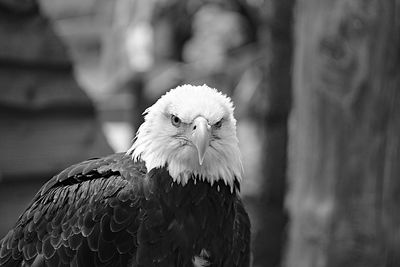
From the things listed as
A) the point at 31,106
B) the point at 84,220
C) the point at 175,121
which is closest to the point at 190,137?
the point at 175,121

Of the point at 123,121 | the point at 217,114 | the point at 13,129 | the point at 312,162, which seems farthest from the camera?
the point at 123,121

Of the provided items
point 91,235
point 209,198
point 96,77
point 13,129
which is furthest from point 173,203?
point 96,77

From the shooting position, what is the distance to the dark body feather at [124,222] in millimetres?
3309

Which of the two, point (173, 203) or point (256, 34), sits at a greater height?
point (256, 34)

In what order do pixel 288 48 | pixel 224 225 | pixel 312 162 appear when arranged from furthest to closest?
pixel 288 48, pixel 312 162, pixel 224 225

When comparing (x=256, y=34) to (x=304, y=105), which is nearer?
(x=304, y=105)

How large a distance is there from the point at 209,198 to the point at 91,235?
606 millimetres

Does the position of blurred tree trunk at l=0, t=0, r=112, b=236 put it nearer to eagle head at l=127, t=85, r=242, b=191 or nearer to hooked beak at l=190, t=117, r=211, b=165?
eagle head at l=127, t=85, r=242, b=191

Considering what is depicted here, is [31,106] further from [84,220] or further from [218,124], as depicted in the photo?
[218,124]

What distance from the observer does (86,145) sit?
18.4ft

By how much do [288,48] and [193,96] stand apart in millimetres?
3029

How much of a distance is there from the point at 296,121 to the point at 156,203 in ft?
5.85

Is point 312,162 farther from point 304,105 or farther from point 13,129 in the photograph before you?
point 13,129

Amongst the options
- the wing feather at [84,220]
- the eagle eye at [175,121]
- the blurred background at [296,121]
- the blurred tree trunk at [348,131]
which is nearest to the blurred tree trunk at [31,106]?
the blurred background at [296,121]
